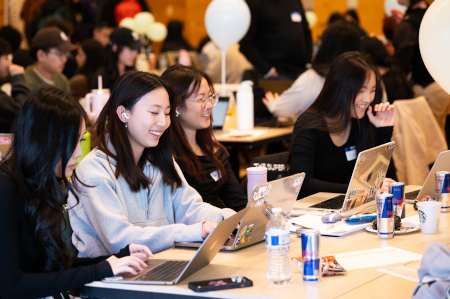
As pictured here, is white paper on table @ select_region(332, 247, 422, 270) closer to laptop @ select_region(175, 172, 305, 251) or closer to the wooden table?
the wooden table

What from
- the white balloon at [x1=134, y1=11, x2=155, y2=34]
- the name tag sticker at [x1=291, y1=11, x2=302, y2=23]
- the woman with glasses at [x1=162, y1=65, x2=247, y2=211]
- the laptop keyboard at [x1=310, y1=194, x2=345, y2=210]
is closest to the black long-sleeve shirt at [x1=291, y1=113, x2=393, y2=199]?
the laptop keyboard at [x1=310, y1=194, x2=345, y2=210]

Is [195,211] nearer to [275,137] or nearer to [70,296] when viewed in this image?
[70,296]

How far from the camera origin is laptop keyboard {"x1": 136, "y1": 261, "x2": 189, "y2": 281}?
4.90ft

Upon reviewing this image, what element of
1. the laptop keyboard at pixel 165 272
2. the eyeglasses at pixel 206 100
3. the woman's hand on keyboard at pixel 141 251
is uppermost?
the eyeglasses at pixel 206 100

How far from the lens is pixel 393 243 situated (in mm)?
1826

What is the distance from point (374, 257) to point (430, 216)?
368 millimetres

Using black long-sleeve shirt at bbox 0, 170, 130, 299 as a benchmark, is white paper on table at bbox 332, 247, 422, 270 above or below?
below

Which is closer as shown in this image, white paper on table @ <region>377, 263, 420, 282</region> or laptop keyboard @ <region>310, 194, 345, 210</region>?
white paper on table @ <region>377, 263, 420, 282</region>

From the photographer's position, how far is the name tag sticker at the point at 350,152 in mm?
2854

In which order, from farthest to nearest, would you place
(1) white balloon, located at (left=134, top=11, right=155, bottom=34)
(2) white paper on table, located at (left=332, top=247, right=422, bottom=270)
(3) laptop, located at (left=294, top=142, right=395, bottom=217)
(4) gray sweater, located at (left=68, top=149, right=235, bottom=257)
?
(1) white balloon, located at (left=134, top=11, right=155, bottom=34) → (3) laptop, located at (left=294, top=142, right=395, bottom=217) → (4) gray sweater, located at (left=68, top=149, right=235, bottom=257) → (2) white paper on table, located at (left=332, top=247, right=422, bottom=270)

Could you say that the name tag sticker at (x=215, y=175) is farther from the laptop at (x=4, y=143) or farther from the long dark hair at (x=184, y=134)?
the laptop at (x=4, y=143)

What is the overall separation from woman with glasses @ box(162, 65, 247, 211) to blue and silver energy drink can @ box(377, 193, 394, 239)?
866 millimetres

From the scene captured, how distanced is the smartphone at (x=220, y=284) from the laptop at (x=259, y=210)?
26 cm

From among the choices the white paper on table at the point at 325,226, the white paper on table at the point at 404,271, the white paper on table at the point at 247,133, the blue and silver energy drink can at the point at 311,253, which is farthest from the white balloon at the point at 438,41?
the white paper on table at the point at 247,133
